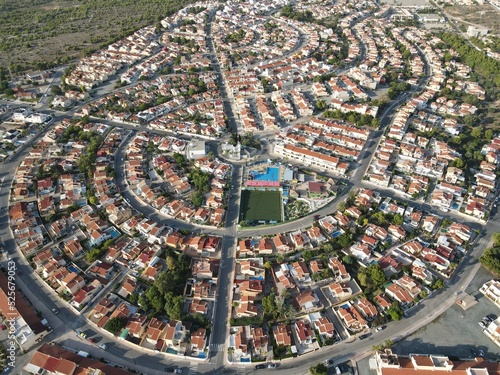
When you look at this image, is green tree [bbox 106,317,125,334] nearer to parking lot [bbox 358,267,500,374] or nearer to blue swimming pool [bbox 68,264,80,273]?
blue swimming pool [bbox 68,264,80,273]

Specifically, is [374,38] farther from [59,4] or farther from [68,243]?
[59,4]

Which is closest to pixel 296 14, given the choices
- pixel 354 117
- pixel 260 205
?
pixel 354 117

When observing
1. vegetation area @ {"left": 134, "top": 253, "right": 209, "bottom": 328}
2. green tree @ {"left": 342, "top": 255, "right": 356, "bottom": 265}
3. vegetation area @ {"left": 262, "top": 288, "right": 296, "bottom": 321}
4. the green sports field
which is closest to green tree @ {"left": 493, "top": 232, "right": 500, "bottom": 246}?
green tree @ {"left": 342, "top": 255, "right": 356, "bottom": 265}

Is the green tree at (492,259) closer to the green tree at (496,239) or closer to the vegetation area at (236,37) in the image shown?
the green tree at (496,239)

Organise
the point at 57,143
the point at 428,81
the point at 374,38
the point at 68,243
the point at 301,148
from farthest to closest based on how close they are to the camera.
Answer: the point at 374,38 < the point at 428,81 < the point at 57,143 < the point at 301,148 < the point at 68,243

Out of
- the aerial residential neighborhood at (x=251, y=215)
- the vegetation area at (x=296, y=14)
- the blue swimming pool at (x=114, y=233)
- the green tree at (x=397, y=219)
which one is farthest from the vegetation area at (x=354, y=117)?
the vegetation area at (x=296, y=14)

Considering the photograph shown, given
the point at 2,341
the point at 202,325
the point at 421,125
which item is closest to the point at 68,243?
the point at 2,341

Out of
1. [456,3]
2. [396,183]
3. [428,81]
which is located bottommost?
[396,183]

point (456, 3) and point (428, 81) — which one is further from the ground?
point (456, 3)

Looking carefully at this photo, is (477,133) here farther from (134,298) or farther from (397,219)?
(134,298)
